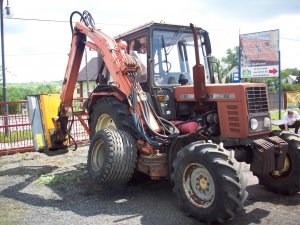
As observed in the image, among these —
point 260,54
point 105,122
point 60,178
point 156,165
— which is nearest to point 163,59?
point 105,122

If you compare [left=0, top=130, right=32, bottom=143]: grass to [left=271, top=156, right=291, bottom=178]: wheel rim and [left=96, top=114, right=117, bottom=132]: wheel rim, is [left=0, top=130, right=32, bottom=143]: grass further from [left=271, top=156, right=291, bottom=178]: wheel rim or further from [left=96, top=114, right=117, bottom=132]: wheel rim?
[left=271, top=156, right=291, bottom=178]: wheel rim

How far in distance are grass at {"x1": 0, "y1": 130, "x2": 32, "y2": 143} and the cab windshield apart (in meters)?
5.72

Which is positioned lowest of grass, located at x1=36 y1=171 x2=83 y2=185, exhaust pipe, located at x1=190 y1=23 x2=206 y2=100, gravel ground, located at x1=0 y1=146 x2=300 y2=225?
gravel ground, located at x1=0 y1=146 x2=300 y2=225

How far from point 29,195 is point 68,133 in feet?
6.32

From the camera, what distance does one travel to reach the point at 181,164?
4.81m

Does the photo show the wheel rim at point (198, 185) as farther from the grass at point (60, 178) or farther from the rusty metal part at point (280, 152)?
the grass at point (60, 178)

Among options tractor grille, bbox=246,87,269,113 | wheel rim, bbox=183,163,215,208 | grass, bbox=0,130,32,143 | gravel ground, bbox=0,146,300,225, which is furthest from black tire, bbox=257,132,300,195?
grass, bbox=0,130,32,143

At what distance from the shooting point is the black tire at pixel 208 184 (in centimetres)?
424

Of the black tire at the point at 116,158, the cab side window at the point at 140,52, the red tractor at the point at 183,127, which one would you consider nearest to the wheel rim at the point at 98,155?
the red tractor at the point at 183,127

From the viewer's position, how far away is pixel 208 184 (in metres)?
4.65

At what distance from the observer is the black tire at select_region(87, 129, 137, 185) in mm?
5457

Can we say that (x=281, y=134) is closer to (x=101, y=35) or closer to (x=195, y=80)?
(x=195, y=80)

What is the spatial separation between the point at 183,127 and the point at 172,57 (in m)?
1.30

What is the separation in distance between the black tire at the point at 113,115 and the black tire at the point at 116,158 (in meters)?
0.23
